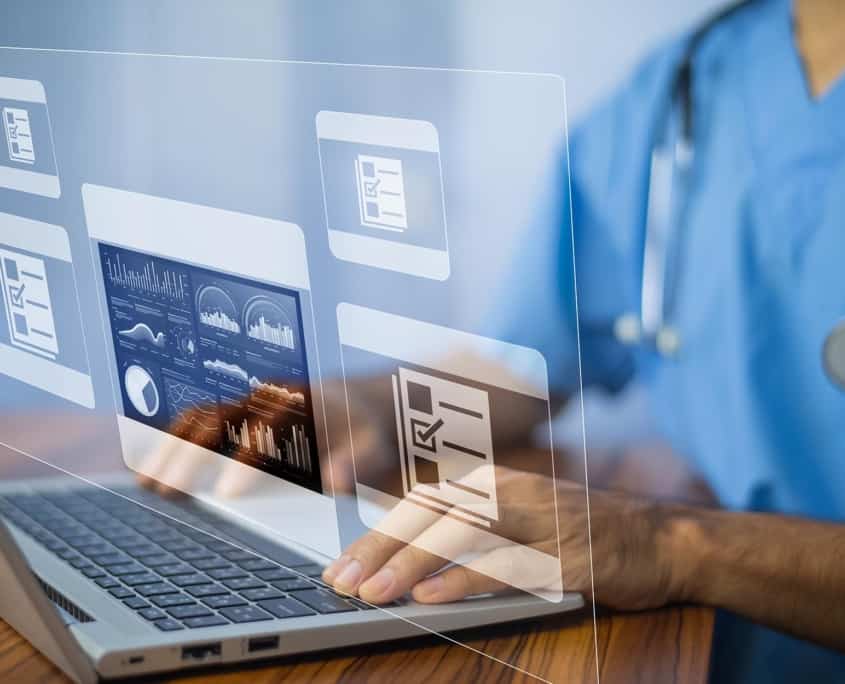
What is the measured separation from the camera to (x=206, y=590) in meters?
0.82

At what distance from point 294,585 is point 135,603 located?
12 cm

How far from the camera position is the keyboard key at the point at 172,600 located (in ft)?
2.64

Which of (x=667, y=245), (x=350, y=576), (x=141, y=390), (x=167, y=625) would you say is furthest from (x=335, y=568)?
(x=667, y=245)

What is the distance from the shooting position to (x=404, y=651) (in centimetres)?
74

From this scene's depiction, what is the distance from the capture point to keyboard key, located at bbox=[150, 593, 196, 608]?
0.80 m

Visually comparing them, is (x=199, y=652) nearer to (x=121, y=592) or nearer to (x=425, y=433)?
(x=121, y=592)

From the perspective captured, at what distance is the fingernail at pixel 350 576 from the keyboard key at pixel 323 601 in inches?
0.4

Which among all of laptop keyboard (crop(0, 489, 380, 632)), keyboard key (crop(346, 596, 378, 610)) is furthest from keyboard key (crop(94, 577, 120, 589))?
keyboard key (crop(346, 596, 378, 610))

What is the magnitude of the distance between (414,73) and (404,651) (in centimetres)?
38

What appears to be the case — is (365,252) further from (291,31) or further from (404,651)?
(404,651)

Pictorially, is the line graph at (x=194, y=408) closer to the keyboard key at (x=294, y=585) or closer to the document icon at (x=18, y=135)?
the keyboard key at (x=294, y=585)

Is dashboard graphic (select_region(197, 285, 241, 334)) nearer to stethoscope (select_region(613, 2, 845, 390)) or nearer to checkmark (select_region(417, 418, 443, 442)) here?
checkmark (select_region(417, 418, 443, 442))

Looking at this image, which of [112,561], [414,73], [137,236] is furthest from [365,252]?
[112,561]

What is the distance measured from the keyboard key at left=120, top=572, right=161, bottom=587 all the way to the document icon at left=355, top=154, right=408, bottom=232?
0.35m
